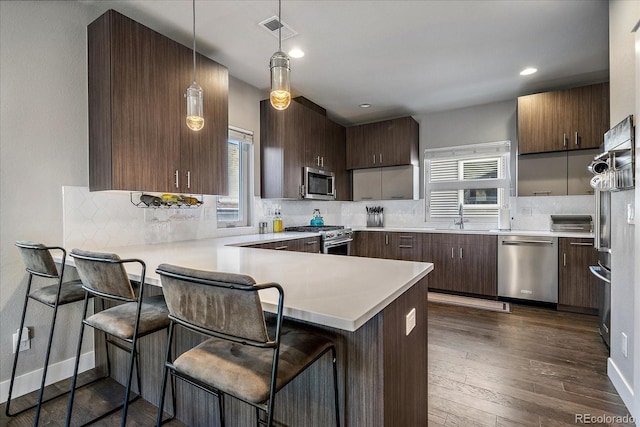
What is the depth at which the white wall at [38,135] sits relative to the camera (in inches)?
77.7

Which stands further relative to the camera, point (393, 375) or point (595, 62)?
point (595, 62)

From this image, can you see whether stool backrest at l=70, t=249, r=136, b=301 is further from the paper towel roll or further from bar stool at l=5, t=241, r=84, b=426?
the paper towel roll

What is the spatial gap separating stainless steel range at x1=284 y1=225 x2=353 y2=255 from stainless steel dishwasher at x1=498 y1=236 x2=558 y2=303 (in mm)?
1922

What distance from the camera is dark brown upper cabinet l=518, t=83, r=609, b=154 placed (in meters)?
3.50

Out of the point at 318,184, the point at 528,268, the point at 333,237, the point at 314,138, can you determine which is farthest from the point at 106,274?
the point at 528,268

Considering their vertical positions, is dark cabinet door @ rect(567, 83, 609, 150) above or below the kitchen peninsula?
above

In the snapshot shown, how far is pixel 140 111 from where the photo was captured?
7.58ft

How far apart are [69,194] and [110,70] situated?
93 centimetres

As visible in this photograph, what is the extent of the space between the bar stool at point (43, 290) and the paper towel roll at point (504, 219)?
4.67m

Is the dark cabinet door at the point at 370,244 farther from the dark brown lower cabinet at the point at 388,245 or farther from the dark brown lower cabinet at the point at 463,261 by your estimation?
the dark brown lower cabinet at the point at 463,261

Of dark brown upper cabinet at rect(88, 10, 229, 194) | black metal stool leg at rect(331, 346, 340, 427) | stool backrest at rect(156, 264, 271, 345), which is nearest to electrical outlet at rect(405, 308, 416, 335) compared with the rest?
black metal stool leg at rect(331, 346, 340, 427)

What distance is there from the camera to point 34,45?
2.09m

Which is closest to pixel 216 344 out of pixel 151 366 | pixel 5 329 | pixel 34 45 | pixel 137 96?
pixel 151 366

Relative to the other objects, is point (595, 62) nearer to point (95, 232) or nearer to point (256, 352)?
point (256, 352)
